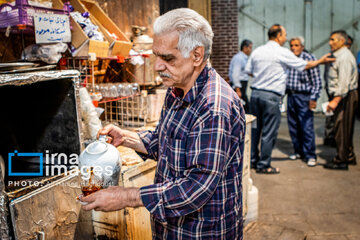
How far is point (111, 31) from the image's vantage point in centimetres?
291

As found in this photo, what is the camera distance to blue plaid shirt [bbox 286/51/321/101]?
4.80 meters

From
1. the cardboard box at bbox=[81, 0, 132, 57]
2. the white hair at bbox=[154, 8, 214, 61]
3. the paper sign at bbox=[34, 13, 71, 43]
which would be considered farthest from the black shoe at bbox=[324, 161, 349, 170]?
the white hair at bbox=[154, 8, 214, 61]

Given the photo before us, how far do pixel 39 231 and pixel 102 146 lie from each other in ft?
1.47

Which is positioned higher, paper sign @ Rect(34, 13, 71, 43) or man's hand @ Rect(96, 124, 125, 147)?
paper sign @ Rect(34, 13, 71, 43)

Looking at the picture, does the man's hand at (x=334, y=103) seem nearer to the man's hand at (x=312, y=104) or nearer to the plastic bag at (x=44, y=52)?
the man's hand at (x=312, y=104)

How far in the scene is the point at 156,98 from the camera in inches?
119

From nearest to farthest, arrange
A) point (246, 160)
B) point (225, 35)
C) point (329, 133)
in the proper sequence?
point (246, 160) → point (329, 133) → point (225, 35)

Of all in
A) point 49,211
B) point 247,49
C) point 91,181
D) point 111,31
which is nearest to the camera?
point 91,181

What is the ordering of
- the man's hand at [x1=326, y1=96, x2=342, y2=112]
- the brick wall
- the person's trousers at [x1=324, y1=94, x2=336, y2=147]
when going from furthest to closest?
the brick wall → the person's trousers at [x1=324, y1=94, x2=336, y2=147] → the man's hand at [x1=326, y1=96, x2=342, y2=112]

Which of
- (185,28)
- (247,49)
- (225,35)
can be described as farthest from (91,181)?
(225,35)

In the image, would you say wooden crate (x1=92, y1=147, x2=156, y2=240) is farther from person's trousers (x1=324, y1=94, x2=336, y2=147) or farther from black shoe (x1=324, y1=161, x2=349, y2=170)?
person's trousers (x1=324, y1=94, x2=336, y2=147)

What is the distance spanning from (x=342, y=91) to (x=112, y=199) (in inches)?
159

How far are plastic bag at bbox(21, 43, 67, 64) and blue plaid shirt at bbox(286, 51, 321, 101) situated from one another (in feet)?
11.7

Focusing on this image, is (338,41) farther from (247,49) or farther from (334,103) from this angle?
(247,49)
